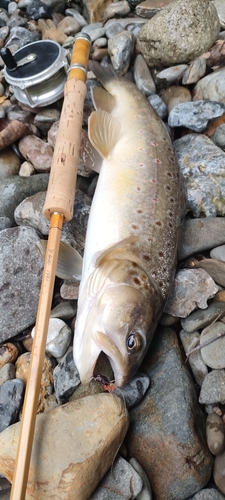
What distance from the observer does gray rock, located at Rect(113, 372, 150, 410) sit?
2734mm

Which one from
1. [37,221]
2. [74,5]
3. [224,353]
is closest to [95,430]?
[224,353]

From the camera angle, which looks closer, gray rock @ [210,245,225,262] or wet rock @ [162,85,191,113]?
gray rock @ [210,245,225,262]

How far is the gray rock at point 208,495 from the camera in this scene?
8.13 ft

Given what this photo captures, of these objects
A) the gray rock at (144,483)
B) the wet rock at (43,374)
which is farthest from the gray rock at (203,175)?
the gray rock at (144,483)

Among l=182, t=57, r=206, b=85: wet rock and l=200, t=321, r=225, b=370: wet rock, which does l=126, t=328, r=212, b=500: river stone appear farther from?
l=182, t=57, r=206, b=85: wet rock

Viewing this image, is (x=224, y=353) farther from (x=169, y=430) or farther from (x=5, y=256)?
(x=5, y=256)

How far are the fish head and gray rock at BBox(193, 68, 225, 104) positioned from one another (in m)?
2.37

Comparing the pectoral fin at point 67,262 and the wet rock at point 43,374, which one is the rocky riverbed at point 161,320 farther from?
the pectoral fin at point 67,262

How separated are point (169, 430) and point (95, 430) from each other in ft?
1.52

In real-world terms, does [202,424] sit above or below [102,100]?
below

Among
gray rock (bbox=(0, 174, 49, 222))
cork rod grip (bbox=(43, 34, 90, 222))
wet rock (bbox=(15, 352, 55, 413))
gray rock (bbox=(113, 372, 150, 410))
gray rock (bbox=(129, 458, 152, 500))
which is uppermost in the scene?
cork rod grip (bbox=(43, 34, 90, 222))

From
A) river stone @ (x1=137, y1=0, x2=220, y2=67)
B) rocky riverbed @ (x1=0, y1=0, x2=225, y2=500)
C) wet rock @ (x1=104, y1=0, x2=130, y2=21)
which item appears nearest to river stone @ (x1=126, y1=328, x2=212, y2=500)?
rocky riverbed @ (x1=0, y1=0, x2=225, y2=500)

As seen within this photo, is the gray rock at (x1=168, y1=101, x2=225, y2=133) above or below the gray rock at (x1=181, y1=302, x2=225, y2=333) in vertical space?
above

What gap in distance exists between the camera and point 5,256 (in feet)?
10.9
